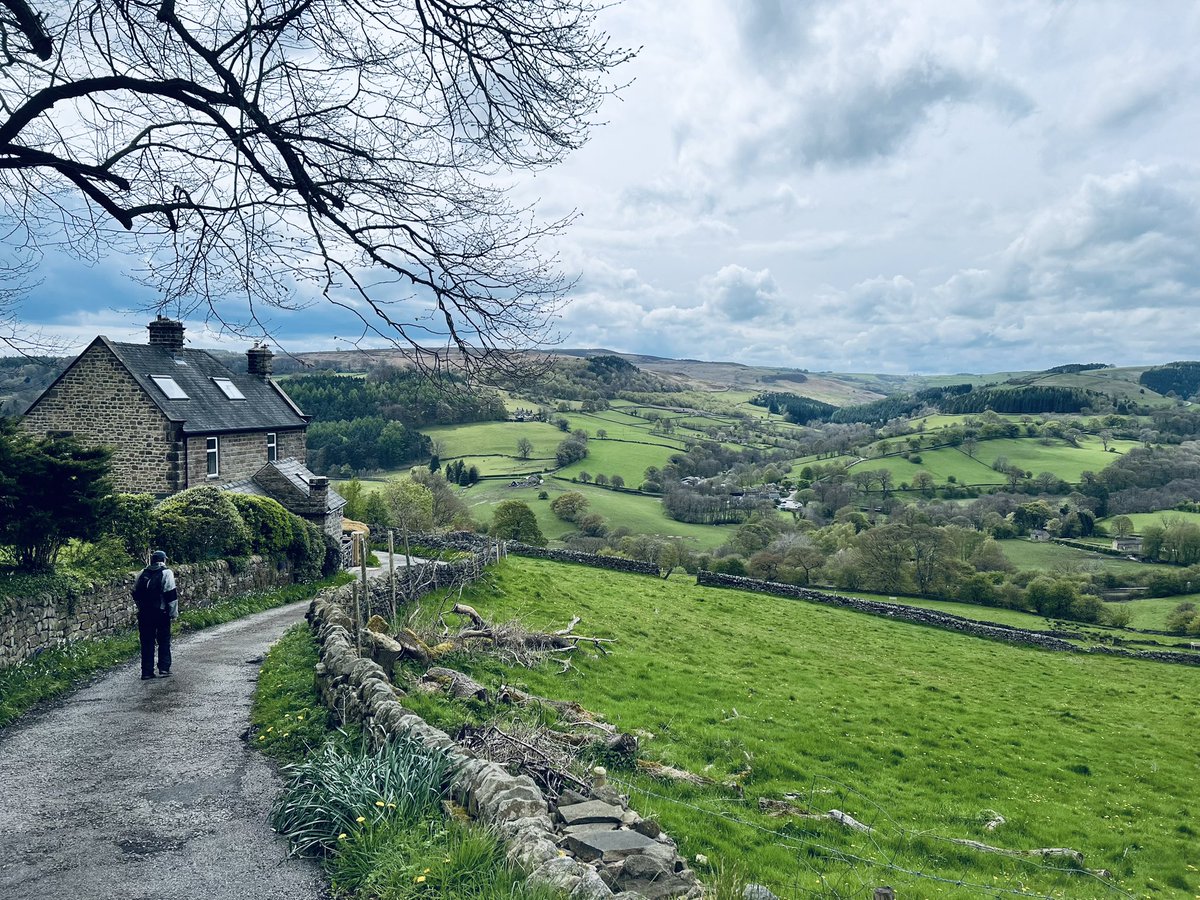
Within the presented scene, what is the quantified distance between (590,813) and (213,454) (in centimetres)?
2764

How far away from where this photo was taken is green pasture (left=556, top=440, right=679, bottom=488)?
106 metres

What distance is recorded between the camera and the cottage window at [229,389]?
32406mm

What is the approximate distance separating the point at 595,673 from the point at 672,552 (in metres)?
47.1

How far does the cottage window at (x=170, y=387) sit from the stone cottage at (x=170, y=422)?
0.18 ft

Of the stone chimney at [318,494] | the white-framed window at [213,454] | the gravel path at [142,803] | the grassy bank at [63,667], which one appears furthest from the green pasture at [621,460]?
the gravel path at [142,803]

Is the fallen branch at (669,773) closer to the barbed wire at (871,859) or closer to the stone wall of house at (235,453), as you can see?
the barbed wire at (871,859)

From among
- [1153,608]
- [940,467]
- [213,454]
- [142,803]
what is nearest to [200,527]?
[213,454]

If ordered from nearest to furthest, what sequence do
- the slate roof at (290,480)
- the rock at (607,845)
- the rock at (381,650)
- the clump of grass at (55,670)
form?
the rock at (607,845) → the clump of grass at (55,670) → the rock at (381,650) → the slate roof at (290,480)

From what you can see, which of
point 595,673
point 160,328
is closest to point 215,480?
point 160,328

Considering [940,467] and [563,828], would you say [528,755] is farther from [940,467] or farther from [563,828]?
[940,467]

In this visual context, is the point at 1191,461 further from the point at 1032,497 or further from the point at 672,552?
the point at 672,552

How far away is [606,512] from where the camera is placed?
86.6 metres

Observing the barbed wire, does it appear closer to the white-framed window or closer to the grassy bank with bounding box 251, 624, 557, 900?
the grassy bank with bounding box 251, 624, 557, 900

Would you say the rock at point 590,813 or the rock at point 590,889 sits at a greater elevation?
the rock at point 590,889
